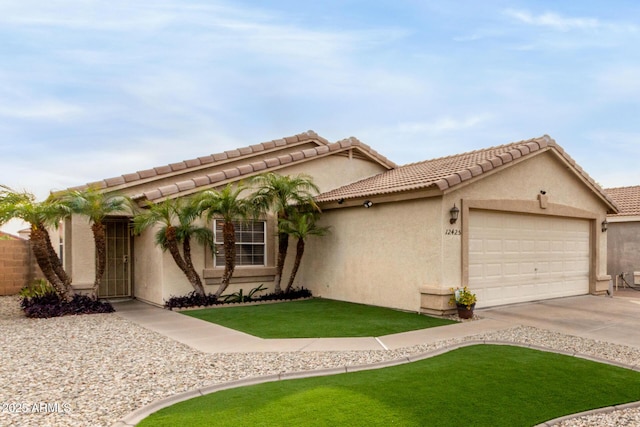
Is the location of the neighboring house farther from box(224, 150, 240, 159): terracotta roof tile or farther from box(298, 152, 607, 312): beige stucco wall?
box(224, 150, 240, 159): terracotta roof tile

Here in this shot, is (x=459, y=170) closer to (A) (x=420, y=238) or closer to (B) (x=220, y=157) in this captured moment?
(A) (x=420, y=238)

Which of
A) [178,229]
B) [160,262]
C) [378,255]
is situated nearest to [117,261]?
[160,262]

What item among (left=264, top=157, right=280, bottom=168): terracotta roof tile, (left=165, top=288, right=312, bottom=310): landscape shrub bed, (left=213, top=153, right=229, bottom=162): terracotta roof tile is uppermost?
(left=213, top=153, right=229, bottom=162): terracotta roof tile

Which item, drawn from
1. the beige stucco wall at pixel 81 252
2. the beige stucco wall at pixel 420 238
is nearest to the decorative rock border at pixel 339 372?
the beige stucco wall at pixel 420 238

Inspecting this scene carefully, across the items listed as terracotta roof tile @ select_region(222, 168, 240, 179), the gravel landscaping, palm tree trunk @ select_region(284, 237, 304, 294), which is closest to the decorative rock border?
the gravel landscaping

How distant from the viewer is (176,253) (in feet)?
43.2

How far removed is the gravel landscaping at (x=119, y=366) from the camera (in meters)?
5.39

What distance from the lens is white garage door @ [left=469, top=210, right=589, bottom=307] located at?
488 inches

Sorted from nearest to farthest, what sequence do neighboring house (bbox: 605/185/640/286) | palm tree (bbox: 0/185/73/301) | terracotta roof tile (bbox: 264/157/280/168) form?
1. palm tree (bbox: 0/185/73/301)
2. terracotta roof tile (bbox: 264/157/280/168)
3. neighboring house (bbox: 605/185/640/286)

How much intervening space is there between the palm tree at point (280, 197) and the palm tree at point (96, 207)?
4019 millimetres

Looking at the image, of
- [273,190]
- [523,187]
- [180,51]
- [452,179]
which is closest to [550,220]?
[523,187]

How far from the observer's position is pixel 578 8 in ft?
40.2

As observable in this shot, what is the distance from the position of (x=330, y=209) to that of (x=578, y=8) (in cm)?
874

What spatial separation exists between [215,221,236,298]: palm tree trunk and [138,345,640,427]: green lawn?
7.67 meters
